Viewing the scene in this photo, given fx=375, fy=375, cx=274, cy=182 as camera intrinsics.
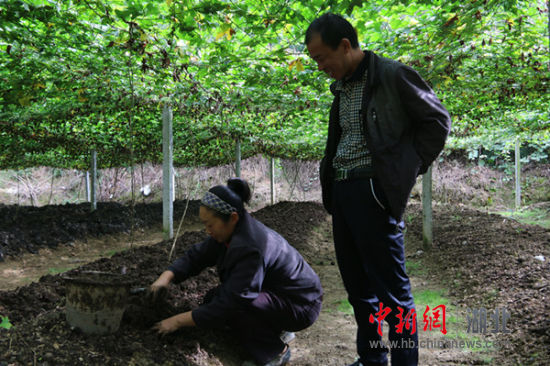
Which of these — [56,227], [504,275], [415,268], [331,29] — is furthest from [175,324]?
[56,227]

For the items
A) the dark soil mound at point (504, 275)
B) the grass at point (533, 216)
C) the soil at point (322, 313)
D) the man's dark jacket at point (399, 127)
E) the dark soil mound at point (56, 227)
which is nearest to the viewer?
the man's dark jacket at point (399, 127)

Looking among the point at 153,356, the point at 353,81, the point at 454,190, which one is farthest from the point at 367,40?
the point at 454,190

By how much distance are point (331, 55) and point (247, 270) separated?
1186 mm

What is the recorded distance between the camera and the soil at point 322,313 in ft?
6.44

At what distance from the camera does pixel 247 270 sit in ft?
6.71

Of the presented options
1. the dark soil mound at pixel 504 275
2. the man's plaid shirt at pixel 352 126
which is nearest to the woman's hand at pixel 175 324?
the man's plaid shirt at pixel 352 126

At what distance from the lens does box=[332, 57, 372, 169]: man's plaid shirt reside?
1770mm

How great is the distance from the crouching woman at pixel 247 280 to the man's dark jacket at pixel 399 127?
2.78 ft

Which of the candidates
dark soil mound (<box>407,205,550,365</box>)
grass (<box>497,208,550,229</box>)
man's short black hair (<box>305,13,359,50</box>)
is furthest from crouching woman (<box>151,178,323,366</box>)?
grass (<box>497,208,550,229</box>)

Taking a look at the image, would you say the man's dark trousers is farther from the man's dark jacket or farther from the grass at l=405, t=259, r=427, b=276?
the grass at l=405, t=259, r=427, b=276

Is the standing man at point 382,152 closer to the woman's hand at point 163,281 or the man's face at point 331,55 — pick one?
the man's face at point 331,55

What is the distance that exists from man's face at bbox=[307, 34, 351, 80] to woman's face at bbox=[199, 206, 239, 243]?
96cm

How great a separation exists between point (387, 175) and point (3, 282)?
636 cm

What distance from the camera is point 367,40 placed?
3.86 m
